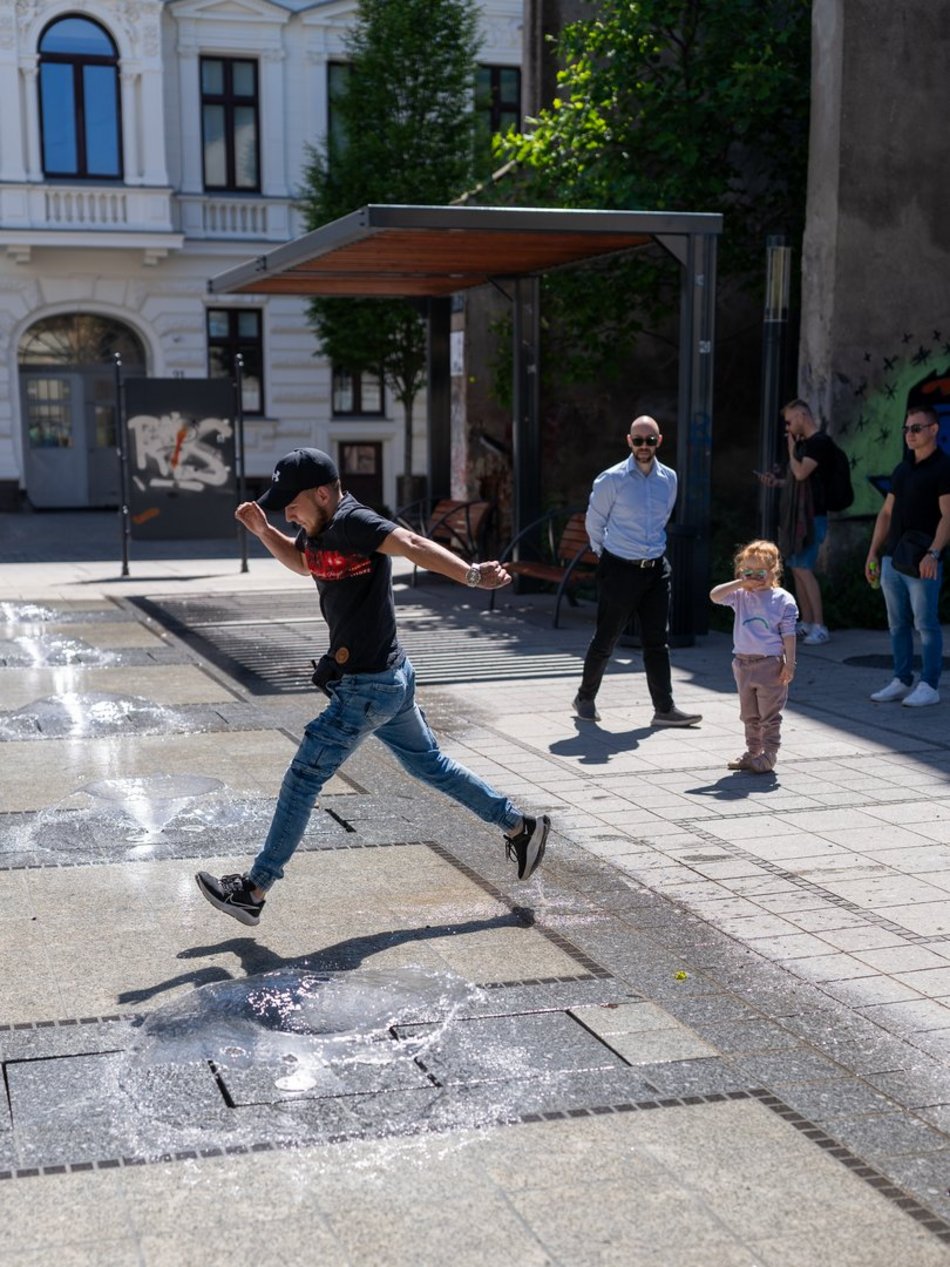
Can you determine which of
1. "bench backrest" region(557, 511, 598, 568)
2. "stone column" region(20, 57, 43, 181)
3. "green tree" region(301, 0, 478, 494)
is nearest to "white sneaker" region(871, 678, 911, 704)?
"bench backrest" region(557, 511, 598, 568)

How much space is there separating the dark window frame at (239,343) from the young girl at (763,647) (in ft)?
75.5

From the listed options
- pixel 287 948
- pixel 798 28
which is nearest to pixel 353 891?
pixel 287 948

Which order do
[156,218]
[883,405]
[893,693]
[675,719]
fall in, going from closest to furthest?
[675,719], [893,693], [883,405], [156,218]

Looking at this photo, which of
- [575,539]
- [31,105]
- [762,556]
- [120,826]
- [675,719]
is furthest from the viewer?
[31,105]

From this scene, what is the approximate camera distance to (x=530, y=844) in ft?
20.3

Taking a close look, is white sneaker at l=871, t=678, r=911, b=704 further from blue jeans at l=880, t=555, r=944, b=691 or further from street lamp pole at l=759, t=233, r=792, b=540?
street lamp pole at l=759, t=233, r=792, b=540

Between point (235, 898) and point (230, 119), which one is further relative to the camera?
point (230, 119)

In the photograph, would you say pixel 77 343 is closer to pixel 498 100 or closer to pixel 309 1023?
pixel 498 100

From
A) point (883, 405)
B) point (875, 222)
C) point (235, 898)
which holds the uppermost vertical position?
point (875, 222)

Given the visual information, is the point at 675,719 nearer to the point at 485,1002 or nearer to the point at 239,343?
the point at 485,1002

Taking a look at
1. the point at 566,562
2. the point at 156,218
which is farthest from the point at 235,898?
the point at 156,218

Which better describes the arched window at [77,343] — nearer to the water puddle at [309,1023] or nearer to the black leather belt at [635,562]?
the black leather belt at [635,562]

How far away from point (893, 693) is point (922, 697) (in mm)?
250

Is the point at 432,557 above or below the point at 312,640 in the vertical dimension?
above
